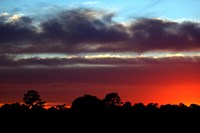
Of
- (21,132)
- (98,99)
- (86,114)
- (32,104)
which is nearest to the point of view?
(21,132)

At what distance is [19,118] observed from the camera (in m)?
61.6

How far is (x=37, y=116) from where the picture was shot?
63.2 meters

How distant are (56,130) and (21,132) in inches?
178

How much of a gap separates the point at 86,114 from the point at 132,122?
299 inches

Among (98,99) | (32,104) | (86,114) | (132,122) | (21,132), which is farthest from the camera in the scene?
(98,99)

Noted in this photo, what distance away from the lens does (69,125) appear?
58.8 meters

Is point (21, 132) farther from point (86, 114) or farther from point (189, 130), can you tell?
point (189, 130)

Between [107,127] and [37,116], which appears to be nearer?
[107,127]

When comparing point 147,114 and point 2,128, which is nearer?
point 2,128

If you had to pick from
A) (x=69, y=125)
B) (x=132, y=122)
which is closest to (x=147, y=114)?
(x=132, y=122)

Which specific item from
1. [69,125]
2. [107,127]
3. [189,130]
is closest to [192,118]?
[189,130]

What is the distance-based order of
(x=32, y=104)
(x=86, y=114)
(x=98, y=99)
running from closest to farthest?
(x=86, y=114)
(x=32, y=104)
(x=98, y=99)

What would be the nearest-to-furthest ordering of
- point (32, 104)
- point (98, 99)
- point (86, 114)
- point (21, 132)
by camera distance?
point (21, 132)
point (86, 114)
point (32, 104)
point (98, 99)

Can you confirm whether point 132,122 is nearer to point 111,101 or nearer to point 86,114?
point 86,114
